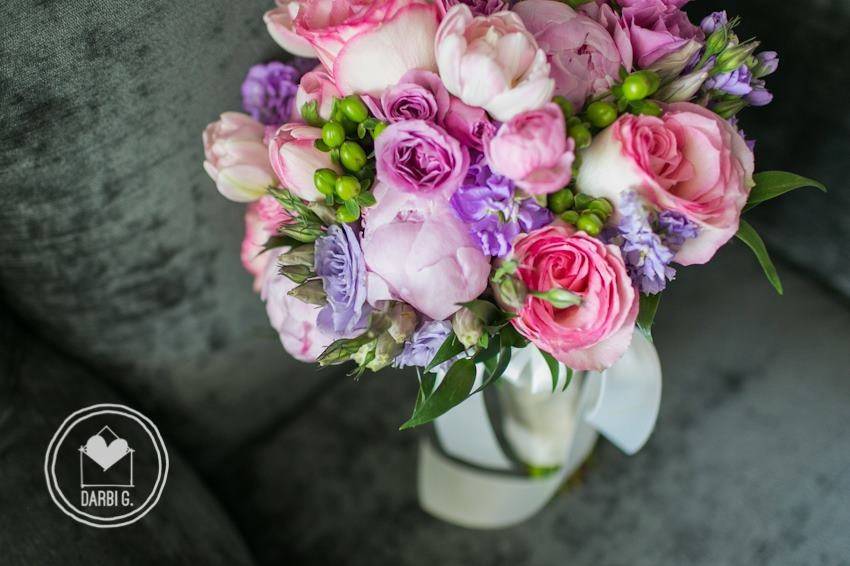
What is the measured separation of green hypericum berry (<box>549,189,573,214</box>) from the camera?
429 millimetres

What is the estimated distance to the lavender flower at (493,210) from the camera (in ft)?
1.34

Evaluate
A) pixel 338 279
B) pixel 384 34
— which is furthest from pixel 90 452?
pixel 384 34

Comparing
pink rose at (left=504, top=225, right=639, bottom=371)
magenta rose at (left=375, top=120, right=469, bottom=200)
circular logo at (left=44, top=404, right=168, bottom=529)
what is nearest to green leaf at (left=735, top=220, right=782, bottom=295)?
pink rose at (left=504, top=225, right=639, bottom=371)

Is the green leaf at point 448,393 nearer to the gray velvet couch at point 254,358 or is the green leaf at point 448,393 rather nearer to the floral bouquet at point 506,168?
the floral bouquet at point 506,168

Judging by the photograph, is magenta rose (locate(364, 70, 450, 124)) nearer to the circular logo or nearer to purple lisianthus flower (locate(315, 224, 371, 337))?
purple lisianthus flower (locate(315, 224, 371, 337))

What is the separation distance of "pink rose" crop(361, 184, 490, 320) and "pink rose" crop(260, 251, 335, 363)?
97mm

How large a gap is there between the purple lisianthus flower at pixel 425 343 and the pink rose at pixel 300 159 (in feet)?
0.38

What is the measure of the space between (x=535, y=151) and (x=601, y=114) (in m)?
0.07

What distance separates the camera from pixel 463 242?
0.42 metres

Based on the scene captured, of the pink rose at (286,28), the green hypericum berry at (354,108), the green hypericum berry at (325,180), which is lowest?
the green hypericum berry at (325,180)

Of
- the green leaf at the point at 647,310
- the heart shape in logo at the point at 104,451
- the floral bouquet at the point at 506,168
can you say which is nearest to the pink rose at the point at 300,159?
the floral bouquet at the point at 506,168

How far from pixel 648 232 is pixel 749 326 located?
0.53 metres

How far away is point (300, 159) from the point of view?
44cm

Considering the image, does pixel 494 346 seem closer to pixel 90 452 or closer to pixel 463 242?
pixel 463 242
